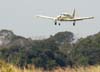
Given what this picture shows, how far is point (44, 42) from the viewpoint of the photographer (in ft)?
233

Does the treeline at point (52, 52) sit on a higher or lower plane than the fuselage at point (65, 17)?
lower

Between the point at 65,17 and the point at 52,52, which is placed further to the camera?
the point at 52,52

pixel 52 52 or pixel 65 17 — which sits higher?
pixel 65 17

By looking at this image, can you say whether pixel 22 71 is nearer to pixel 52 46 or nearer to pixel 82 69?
pixel 82 69

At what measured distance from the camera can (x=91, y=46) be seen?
68.7 meters

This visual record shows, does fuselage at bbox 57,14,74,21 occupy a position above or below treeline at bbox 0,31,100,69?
above

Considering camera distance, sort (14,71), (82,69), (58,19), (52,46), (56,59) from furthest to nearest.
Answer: (52,46), (56,59), (58,19), (82,69), (14,71)

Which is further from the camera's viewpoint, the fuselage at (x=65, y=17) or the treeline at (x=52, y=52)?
the treeline at (x=52, y=52)

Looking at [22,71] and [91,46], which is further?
[91,46]

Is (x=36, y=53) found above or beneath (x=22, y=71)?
beneath

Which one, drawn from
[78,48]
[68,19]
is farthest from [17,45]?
[68,19]

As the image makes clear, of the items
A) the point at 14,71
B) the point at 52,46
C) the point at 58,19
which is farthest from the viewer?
the point at 52,46

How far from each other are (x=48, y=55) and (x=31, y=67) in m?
44.2

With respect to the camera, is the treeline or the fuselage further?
the treeline
